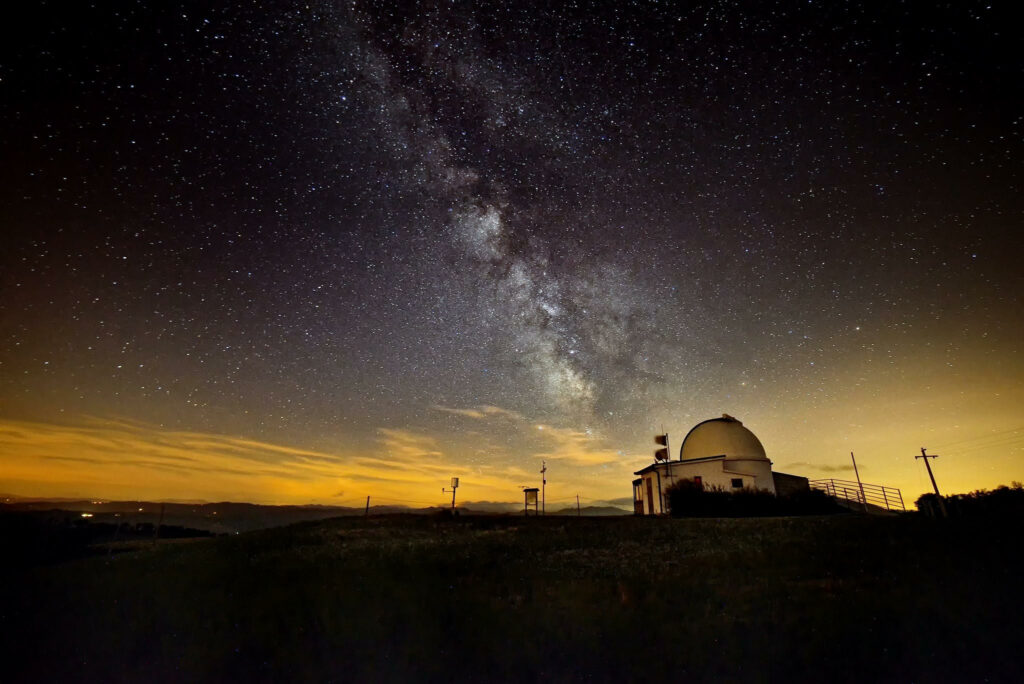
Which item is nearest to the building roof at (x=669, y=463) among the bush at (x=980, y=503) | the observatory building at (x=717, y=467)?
the observatory building at (x=717, y=467)

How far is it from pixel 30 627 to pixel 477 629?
37.7ft

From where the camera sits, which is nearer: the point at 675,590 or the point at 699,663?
the point at 699,663

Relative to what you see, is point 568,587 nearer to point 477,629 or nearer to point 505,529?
point 477,629

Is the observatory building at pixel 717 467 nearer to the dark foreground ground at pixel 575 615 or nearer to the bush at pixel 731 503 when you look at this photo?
the bush at pixel 731 503

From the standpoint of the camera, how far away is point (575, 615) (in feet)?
30.0

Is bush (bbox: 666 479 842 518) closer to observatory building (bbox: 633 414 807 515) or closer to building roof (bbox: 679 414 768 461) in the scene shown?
observatory building (bbox: 633 414 807 515)

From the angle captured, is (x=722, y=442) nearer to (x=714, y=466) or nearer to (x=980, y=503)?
(x=714, y=466)

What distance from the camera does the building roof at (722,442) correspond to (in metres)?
35.6

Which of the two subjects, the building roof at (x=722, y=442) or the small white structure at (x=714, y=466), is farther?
the building roof at (x=722, y=442)

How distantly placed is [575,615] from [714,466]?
2847cm

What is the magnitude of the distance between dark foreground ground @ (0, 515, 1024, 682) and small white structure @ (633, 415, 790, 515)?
54.3 feet

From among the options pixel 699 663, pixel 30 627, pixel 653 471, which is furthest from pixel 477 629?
pixel 653 471

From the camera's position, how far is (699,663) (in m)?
6.96

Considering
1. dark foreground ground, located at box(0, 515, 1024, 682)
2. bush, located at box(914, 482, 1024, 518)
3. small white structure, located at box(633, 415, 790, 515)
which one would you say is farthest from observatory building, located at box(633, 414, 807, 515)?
dark foreground ground, located at box(0, 515, 1024, 682)
